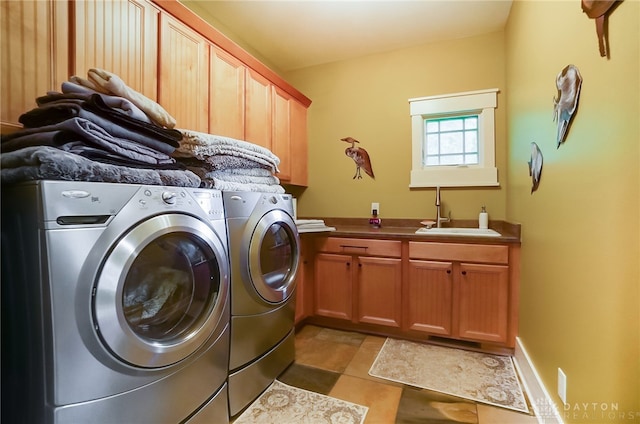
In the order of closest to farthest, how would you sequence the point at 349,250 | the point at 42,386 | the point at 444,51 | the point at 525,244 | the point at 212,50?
1. the point at 42,386
2. the point at 525,244
3. the point at 212,50
4. the point at 349,250
5. the point at 444,51

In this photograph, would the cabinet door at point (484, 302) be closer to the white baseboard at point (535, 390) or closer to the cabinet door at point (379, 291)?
the white baseboard at point (535, 390)

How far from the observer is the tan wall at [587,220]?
775 mm

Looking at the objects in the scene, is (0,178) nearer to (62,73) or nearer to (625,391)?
(62,73)

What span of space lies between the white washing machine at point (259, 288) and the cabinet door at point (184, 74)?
2.42 ft

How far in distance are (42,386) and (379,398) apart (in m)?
1.39

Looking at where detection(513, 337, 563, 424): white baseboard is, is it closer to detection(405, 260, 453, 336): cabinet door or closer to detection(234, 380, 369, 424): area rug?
detection(405, 260, 453, 336): cabinet door

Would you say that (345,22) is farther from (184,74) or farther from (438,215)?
(438,215)

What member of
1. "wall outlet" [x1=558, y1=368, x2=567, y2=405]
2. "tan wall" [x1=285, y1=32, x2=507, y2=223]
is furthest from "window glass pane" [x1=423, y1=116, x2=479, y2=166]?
"wall outlet" [x1=558, y1=368, x2=567, y2=405]

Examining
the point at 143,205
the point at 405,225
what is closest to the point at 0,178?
the point at 143,205

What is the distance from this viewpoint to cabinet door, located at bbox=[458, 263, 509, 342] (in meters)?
1.88

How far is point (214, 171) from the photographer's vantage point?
1508 millimetres

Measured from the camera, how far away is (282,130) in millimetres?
2646

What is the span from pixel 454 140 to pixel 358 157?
89cm

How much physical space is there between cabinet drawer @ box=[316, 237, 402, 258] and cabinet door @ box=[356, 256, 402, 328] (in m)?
0.05
